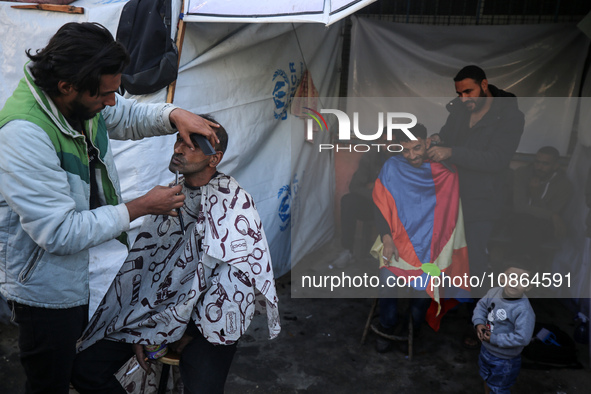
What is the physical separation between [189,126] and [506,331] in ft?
6.45

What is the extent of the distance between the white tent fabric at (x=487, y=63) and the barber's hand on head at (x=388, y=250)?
7.68ft

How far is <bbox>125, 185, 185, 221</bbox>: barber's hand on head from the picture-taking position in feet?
5.85

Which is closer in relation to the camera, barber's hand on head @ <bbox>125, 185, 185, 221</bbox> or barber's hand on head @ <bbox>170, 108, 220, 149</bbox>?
barber's hand on head @ <bbox>125, 185, 185, 221</bbox>

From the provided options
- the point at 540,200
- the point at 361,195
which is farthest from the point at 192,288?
the point at 540,200

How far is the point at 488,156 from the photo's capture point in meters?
3.37

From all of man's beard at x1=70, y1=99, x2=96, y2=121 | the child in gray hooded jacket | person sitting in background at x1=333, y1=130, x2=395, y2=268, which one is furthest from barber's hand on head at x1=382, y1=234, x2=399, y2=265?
man's beard at x1=70, y1=99, x2=96, y2=121

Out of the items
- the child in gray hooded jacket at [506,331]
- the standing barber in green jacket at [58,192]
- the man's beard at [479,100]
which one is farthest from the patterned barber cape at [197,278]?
the man's beard at [479,100]

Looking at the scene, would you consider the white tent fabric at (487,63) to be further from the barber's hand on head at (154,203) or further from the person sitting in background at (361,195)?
the barber's hand on head at (154,203)

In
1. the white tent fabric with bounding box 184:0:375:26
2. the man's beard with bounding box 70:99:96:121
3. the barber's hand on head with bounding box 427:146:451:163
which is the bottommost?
the barber's hand on head with bounding box 427:146:451:163

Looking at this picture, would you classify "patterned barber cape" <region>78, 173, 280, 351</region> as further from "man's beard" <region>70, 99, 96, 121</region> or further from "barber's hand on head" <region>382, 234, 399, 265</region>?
"barber's hand on head" <region>382, 234, 399, 265</region>

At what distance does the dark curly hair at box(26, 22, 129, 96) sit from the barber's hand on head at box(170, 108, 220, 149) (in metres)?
0.39

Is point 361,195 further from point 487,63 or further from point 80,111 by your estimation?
point 80,111

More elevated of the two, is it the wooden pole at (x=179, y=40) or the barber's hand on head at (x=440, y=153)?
the wooden pole at (x=179, y=40)

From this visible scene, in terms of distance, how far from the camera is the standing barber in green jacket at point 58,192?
160 cm
